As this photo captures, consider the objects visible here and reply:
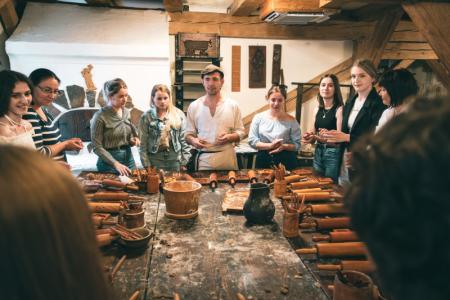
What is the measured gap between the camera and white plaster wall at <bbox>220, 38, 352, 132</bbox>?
6172mm

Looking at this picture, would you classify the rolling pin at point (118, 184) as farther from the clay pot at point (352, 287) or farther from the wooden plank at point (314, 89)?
the wooden plank at point (314, 89)

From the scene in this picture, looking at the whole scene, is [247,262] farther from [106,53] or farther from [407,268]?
[106,53]

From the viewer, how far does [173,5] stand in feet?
17.0

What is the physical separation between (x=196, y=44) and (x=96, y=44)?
5.16 feet

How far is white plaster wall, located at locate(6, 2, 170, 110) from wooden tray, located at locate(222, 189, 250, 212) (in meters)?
3.26

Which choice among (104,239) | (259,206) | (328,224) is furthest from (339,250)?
(104,239)

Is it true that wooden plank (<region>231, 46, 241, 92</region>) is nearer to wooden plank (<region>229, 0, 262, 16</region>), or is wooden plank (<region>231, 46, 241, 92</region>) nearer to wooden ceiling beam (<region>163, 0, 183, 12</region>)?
wooden plank (<region>229, 0, 262, 16</region>)

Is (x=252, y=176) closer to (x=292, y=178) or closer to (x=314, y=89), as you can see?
(x=292, y=178)

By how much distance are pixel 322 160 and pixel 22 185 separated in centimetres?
363

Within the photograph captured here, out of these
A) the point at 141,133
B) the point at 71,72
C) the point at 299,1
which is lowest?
the point at 141,133

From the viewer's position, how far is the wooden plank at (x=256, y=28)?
19.2ft

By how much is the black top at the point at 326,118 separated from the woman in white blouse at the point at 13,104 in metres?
2.98

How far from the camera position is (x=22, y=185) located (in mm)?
546

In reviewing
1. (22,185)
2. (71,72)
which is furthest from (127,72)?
(22,185)
